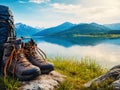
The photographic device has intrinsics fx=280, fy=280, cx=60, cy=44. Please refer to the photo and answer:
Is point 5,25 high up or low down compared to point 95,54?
up

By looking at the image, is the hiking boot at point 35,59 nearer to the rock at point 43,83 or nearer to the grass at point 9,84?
the rock at point 43,83

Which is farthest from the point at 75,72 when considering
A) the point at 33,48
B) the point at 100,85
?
the point at 100,85

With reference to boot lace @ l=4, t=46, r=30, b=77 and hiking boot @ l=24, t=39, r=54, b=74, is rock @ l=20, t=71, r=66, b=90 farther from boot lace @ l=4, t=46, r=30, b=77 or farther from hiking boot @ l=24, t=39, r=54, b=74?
boot lace @ l=4, t=46, r=30, b=77

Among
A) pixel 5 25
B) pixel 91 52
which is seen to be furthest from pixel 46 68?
pixel 91 52

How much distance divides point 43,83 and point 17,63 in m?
0.67

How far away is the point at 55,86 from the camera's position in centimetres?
533

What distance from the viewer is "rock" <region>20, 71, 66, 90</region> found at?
5.10 m

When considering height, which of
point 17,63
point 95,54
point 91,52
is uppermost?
point 17,63

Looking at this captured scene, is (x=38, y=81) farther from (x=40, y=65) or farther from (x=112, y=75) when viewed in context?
(x=112, y=75)

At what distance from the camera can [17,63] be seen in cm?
548

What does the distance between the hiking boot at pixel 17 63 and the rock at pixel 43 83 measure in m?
0.13

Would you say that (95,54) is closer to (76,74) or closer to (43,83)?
(76,74)

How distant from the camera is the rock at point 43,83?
5095 millimetres

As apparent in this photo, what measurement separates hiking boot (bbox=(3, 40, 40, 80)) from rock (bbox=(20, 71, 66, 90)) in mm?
128
